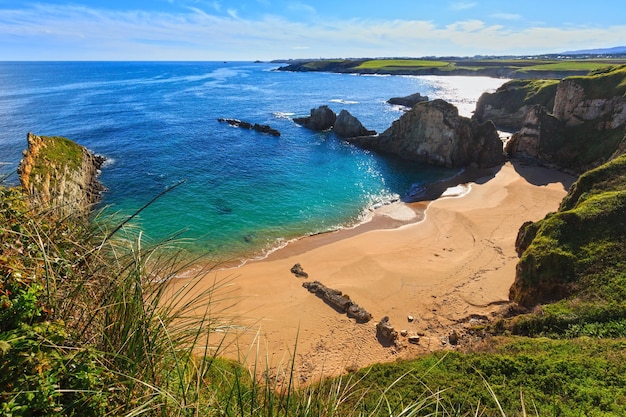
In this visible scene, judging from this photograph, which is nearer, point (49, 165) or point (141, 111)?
point (49, 165)

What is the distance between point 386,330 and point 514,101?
67.0m

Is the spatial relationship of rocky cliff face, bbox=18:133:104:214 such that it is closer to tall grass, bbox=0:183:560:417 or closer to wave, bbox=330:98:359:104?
tall grass, bbox=0:183:560:417

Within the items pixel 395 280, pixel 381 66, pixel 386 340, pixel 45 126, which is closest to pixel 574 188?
pixel 395 280

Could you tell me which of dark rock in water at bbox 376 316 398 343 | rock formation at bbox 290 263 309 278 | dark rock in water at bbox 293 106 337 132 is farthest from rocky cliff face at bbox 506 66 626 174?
rock formation at bbox 290 263 309 278

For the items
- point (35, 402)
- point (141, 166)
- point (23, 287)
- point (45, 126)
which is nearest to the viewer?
point (35, 402)

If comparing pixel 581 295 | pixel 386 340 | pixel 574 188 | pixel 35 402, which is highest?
pixel 35 402

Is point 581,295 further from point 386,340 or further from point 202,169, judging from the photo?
point 202,169

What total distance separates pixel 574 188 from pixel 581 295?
34.7 feet

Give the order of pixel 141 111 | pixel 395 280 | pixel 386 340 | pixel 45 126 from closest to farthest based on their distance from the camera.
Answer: pixel 386 340, pixel 395 280, pixel 45 126, pixel 141 111

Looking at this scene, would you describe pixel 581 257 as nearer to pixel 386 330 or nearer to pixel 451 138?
pixel 386 330

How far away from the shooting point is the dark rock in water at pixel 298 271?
22.1m

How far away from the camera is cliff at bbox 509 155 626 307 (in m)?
14.5

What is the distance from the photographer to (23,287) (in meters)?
4.25

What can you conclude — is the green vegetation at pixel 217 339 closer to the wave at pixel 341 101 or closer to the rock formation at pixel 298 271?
the rock formation at pixel 298 271
